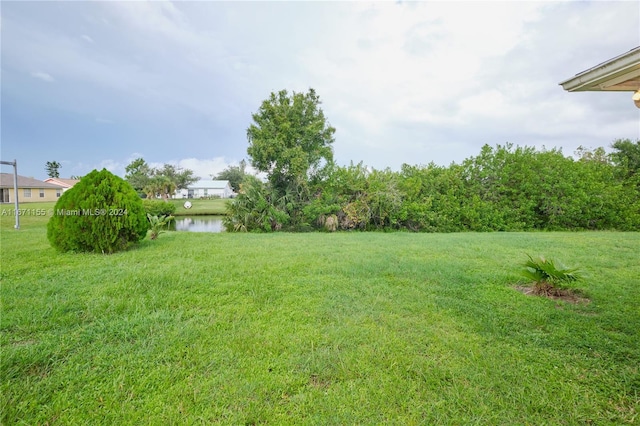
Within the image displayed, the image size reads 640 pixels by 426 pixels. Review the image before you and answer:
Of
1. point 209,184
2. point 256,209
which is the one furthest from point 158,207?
point 209,184

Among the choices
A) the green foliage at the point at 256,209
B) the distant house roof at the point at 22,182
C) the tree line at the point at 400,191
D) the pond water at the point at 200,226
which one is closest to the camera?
the green foliage at the point at 256,209

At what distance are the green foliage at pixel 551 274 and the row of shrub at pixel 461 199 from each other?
7.04 metres

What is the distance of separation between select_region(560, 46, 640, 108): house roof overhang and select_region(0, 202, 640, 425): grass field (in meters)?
2.06

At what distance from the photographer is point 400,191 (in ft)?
35.2

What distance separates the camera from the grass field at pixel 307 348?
147cm

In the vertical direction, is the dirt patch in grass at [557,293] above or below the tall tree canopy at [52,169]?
below

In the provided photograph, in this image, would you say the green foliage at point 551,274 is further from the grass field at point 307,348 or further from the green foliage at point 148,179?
the green foliage at point 148,179

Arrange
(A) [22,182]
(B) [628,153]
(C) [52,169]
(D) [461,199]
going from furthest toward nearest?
(C) [52,169] → (A) [22,182] → (B) [628,153] → (D) [461,199]

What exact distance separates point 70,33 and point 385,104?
9.41 metres

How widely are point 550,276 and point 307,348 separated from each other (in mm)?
3002

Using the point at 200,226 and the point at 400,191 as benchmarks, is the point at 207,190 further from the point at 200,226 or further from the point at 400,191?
the point at 400,191

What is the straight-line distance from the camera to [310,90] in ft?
35.7

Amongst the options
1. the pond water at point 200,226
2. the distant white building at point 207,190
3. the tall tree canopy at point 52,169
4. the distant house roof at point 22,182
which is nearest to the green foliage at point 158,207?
the pond water at point 200,226

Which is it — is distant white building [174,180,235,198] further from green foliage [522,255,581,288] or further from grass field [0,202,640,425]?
green foliage [522,255,581,288]
